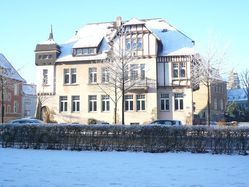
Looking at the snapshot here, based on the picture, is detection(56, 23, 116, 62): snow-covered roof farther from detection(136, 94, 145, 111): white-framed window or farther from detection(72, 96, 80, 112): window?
detection(136, 94, 145, 111): white-framed window

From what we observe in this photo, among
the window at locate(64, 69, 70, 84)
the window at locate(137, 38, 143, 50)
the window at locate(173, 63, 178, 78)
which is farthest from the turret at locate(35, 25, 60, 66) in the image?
the window at locate(173, 63, 178, 78)

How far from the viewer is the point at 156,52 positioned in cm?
4122

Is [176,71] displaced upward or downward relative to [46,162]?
upward

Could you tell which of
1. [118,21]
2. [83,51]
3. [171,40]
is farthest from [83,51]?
[171,40]

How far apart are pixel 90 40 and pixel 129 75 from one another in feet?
27.5

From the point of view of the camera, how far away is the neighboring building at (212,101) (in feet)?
212

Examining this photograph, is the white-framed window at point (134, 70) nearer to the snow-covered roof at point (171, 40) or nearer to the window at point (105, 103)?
the snow-covered roof at point (171, 40)

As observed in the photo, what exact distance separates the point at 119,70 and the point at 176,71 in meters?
7.88

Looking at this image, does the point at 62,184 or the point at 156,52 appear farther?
the point at 156,52

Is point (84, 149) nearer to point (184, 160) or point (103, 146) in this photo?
point (103, 146)

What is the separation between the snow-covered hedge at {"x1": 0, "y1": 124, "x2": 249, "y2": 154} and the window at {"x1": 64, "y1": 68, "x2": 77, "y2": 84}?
23449mm

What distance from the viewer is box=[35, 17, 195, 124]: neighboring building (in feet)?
134

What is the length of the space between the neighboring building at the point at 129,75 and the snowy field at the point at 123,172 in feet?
82.9

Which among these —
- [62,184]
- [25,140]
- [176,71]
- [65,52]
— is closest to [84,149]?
[25,140]
